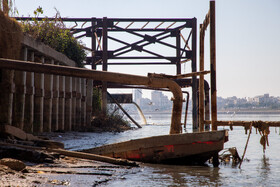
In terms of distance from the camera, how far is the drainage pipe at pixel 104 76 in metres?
8.39

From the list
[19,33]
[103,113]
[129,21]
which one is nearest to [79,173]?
[19,33]

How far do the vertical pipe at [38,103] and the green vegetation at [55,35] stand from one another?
2025 mm

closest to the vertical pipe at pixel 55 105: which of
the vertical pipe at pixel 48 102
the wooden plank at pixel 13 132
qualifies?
the vertical pipe at pixel 48 102

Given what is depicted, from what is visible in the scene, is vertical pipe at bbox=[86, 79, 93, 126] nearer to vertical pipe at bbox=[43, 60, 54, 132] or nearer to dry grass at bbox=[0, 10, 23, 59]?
vertical pipe at bbox=[43, 60, 54, 132]

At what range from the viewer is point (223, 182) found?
7.83 m

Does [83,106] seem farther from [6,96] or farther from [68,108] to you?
[6,96]

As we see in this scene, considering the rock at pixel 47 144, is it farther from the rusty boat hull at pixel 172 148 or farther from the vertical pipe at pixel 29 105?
the vertical pipe at pixel 29 105

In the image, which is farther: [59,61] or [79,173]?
[59,61]

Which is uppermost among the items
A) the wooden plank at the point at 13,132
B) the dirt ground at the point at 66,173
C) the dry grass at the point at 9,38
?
the dry grass at the point at 9,38

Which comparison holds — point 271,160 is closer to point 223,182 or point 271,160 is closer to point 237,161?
point 237,161

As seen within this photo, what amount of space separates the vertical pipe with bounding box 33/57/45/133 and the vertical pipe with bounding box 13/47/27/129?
1.37 meters

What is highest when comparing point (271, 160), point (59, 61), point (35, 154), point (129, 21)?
point (129, 21)

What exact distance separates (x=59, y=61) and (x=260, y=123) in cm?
956

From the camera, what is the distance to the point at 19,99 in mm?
11945
